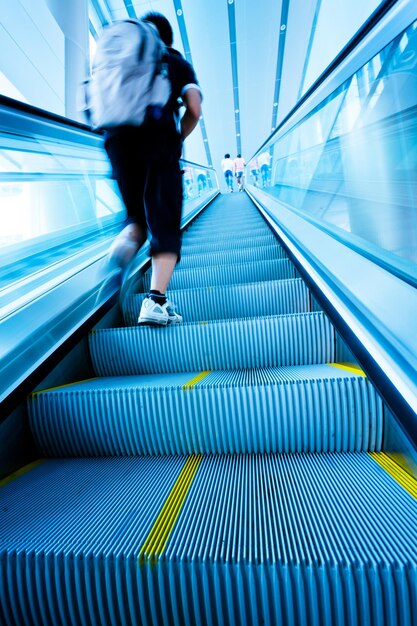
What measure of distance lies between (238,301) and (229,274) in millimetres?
592

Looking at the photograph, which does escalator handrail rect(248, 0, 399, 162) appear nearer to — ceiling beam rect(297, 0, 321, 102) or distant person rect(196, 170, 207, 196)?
distant person rect(196, 170, 207, 196)

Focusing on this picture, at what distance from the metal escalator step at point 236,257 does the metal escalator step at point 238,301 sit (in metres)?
0.86

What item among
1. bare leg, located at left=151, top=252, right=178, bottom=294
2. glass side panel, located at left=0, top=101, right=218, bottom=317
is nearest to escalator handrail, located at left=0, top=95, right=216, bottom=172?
glass side panel, located at left=0, top=101, right=218, bottom=317

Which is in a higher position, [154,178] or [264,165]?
[264,165]

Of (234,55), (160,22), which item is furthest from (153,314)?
(234,55)

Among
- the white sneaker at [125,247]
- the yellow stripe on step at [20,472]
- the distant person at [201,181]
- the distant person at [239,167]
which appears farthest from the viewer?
the distant person at [239,167]

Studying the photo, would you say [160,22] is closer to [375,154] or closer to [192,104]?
[192,104]

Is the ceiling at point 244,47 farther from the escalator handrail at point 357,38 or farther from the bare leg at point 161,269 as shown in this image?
the bare leg at point 161,269

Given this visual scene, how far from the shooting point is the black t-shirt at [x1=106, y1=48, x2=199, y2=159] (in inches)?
73.5

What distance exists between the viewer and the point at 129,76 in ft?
5.55

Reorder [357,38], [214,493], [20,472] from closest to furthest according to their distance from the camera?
[214,493], [20,472], [357,38]

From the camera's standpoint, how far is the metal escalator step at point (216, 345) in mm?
1779

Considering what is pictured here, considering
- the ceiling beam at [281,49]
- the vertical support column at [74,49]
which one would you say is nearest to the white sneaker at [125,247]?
the vertical support column at [74,49]

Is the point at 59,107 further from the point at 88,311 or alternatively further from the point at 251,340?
the point at 251,340
